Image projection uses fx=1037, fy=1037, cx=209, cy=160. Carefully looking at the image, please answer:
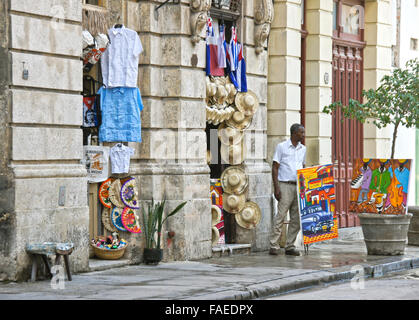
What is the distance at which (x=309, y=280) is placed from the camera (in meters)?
13.0

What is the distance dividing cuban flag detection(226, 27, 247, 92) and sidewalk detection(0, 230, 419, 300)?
2.74m

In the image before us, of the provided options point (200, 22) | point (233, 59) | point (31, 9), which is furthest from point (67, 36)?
point (233, 59)

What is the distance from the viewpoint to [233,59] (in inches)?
643

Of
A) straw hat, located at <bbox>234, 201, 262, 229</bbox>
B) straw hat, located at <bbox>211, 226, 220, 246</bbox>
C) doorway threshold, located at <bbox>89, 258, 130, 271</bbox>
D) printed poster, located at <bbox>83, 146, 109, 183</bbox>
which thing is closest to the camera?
doorway threshold, located at <bbox>89, 258, 130, 271</bbox>

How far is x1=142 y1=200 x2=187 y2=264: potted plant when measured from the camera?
14.5m

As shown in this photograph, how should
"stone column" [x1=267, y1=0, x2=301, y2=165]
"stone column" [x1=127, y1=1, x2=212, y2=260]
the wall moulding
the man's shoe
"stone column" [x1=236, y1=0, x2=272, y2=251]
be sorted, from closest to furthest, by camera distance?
"stone column" [x1=127, y1=1, x2=212, y2=260], the man's shoe, "stone column" [x1=236, y1=0, x2=272, y2=251], the wall moulding, "stone column" [x1=267, y1=0, x2=301, y2=165]

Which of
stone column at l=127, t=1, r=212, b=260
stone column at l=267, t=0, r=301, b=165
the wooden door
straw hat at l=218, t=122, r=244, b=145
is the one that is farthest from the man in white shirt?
the wooden door

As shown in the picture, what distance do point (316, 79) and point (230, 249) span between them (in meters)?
4.72

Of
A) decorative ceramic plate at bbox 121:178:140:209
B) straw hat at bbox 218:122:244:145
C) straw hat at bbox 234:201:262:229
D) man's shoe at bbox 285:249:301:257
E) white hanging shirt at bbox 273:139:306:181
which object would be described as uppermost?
straw hat at bbox 218:122:244:145

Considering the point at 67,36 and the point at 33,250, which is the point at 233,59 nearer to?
the point at 67,36

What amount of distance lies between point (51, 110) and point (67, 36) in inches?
38.9

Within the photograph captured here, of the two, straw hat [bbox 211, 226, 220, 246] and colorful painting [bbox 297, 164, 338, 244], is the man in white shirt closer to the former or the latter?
colorful painting [bbox 297, 164, 338, 244]

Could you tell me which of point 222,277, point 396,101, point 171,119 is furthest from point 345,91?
point 222,277

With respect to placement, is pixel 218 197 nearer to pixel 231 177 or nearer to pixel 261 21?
pixel 231 177
